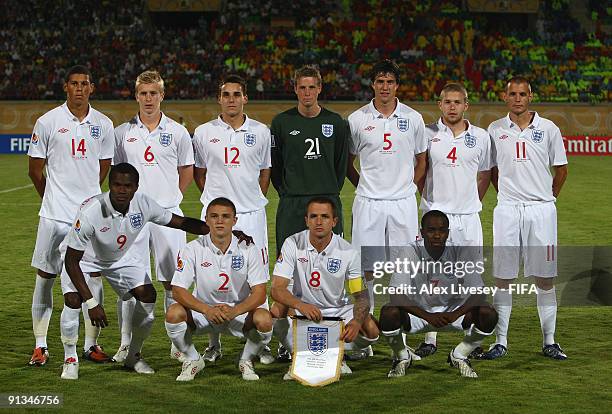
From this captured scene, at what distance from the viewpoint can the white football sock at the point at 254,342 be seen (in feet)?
21.0

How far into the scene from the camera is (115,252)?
6.59m

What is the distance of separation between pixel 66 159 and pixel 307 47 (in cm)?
2745

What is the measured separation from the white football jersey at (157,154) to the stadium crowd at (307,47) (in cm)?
2210

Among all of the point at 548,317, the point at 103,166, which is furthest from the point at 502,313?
the point at 103,166

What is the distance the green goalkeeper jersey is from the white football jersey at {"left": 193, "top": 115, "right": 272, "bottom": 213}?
0.17 meters

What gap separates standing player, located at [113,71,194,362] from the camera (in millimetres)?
7098

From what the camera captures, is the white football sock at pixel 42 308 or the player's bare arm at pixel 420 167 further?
the player's bare arm at pixel 420 167

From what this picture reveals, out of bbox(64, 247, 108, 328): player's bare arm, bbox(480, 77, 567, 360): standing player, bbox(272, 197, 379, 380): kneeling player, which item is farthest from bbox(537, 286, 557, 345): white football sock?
bbox(64, 247, 108, 328): player's bare arm

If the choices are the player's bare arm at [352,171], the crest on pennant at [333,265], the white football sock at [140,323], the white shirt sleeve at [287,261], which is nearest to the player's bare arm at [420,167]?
the player's bare arm at [352,171]

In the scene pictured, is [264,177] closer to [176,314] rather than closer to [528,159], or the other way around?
[176,314]

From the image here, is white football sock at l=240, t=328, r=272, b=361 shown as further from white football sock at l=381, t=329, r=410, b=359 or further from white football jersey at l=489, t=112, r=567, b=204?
white football jersey at l=489, t=112, r=567, b=204

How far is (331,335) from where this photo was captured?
6.27 metres

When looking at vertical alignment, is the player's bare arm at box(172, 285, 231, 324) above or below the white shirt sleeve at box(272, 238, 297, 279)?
below

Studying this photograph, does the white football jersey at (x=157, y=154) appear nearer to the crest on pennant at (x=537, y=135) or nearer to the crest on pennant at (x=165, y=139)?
the crest on pennant at (x=165, y=139)
